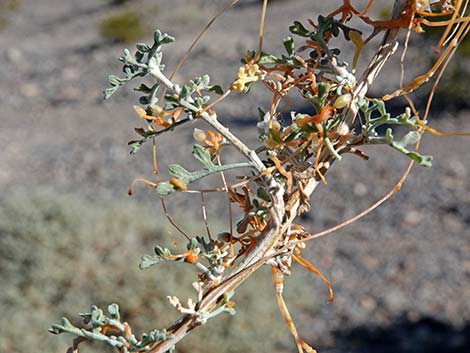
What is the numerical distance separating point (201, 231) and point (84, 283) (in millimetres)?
853

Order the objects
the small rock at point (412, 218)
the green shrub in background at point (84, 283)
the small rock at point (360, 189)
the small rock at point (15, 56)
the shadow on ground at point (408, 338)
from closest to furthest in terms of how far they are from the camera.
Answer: the green shrub in background at point (84, 283)
the shadow on ground at point (408, 338)
the small rock at point (412, 218)
the small rock at point (360, 189)
the small rock at point (15, 56)

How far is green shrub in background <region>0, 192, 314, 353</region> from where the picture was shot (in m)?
4.09

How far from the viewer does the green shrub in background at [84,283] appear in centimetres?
409

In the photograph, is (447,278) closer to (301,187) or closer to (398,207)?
(398,207)

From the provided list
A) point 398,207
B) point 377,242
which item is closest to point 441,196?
point 398,207

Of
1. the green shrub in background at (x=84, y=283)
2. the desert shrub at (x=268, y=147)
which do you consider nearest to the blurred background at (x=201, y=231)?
the green shrub in background at (x=84, y=283)

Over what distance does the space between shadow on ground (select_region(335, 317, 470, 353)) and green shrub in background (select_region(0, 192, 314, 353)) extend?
310mm

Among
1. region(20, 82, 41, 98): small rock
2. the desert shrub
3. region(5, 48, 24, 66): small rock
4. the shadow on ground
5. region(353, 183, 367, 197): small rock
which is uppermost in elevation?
region(5, 48, 24, 66): small rock

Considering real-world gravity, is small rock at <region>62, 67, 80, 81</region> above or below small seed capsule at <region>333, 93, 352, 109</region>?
above

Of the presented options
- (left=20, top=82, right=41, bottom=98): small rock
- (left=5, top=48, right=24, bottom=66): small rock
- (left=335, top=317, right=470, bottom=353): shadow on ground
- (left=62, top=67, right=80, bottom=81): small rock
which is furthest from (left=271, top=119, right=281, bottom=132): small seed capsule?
(left=5, top=48, right=24, bottom=66): small rock

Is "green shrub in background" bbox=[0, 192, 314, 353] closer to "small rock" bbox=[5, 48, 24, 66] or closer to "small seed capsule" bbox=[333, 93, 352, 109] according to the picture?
"small seed capsule" bbox=[333, 93, 352, 109]

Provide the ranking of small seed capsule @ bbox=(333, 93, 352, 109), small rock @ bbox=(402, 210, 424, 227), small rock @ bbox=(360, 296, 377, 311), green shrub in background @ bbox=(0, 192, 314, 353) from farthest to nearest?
small rock @ bbox=(402, 210, 424, 227)
small rock @ bbox=(360, 296, 377, 311)
green shrub in background @ bbox=(0, 192, 314, 353)
small seed capsule @ bbox=(333, 93, 352, 109)

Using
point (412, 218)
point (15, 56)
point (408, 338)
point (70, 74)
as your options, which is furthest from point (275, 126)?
point (15, 56)

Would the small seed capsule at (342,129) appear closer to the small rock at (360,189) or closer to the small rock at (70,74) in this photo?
the small rock at (360,189)
